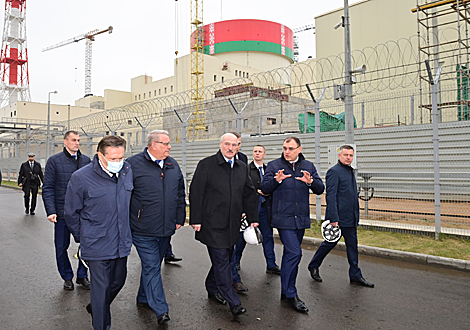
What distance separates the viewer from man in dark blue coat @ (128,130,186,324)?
13.0ft

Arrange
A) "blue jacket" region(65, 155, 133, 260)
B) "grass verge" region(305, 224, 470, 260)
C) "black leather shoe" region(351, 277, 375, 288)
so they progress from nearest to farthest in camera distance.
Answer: "blue jacket" region(65, 155, 133, 260)
"black leather shoe" region(351, 277, 375, 288)
"grass verge" region(305, 224, 470, 260)

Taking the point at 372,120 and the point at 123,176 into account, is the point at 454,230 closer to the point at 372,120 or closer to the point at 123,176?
the point at 123,176

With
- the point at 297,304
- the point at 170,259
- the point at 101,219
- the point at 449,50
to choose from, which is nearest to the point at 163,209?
the point at 101,219

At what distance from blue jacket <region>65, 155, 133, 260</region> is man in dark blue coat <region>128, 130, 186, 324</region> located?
0.47m

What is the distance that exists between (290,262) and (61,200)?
314cm

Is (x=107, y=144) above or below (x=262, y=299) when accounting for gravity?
above

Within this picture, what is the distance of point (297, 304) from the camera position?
4254 mm

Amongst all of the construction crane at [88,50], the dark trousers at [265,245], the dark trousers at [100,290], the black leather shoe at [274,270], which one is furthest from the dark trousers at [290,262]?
the construction crane at [88,50]

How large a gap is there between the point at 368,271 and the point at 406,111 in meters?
12.3

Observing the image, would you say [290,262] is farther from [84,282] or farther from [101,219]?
[84,282]

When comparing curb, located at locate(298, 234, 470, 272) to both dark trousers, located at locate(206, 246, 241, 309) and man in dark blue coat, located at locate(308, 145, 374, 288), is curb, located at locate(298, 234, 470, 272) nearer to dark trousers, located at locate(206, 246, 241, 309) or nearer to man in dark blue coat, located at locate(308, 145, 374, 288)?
man in dark blue coat, located at locate(308, 145, 374, 288)

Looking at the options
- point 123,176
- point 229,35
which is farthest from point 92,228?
point 229,35

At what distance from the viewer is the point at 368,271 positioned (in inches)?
230

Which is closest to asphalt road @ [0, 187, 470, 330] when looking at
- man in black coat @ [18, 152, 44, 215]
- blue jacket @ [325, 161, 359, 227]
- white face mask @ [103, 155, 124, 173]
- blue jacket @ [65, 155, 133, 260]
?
blue jacket @ [325, 161, 359, 227]
